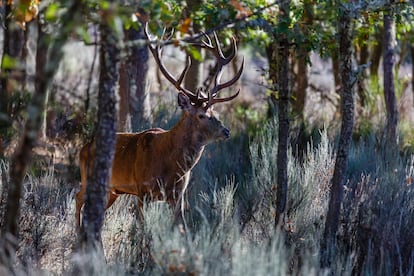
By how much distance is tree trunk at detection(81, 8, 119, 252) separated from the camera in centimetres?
512

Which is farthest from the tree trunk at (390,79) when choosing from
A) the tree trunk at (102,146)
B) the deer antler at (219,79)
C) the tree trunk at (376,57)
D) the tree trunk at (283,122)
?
the tree trunk at (102,146)

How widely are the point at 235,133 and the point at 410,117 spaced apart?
180 inches

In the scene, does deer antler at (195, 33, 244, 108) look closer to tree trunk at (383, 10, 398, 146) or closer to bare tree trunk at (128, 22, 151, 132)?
bare tree trunk at (128, 22, 151, 132)

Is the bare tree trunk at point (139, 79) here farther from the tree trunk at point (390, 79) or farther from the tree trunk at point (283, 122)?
the tree trunk at point (283, 122)

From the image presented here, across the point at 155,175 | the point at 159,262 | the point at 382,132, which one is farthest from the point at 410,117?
the point at 159,262

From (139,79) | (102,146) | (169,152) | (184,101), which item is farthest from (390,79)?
(102,146)

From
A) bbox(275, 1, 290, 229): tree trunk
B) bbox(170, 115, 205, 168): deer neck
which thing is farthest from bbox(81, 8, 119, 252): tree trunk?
bbox(170, 115, 205, 168): deer neck

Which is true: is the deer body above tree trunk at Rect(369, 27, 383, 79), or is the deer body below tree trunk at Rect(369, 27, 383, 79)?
below

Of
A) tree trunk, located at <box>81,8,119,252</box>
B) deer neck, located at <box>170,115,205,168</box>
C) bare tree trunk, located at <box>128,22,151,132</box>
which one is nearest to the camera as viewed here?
tree trunk, located at <box>81,8,119,252</box>

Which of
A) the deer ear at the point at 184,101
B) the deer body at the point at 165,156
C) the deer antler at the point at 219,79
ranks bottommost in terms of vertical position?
the deer body at the point at 165,156

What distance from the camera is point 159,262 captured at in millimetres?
5016

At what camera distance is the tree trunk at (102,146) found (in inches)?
202

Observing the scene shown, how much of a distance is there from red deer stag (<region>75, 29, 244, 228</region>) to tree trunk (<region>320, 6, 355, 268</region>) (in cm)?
160

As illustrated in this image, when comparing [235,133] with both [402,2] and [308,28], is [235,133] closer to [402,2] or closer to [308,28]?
[308,28]
